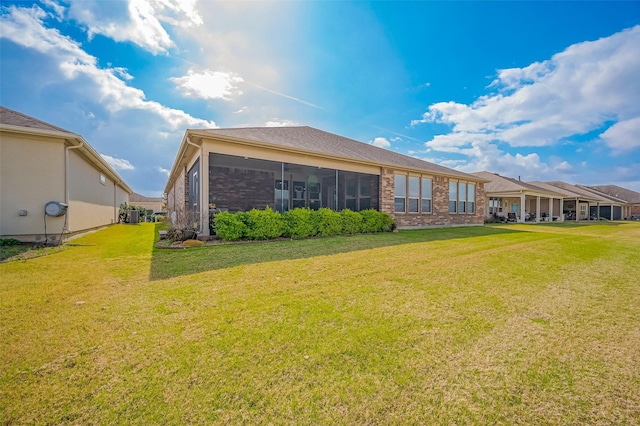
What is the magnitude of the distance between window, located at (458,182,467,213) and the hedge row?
838 cm

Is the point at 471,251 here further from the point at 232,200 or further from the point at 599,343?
the point at 232,200

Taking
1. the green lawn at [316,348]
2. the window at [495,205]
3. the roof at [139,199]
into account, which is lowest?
the green lawn at [316,348]

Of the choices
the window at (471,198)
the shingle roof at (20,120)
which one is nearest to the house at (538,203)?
the window at (471,198)

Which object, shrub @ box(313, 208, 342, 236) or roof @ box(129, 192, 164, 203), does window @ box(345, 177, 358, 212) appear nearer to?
shrub @ box(313, 208, 342, 236)

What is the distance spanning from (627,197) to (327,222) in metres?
62.1

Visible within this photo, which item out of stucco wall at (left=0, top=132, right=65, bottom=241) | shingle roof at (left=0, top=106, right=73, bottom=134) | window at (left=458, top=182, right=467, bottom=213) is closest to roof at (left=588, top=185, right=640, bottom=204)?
window at (left=458, top=182, right=467, bottom=213)

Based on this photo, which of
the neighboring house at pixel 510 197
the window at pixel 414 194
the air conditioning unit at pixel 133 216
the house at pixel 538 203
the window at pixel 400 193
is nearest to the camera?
the window at pixel 400 193

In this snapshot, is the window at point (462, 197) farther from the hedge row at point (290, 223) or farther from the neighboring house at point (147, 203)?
the neighboring house at point (147, 203)

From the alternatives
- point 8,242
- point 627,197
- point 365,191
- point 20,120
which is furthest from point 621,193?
point 8,242

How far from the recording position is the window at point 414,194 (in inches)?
575

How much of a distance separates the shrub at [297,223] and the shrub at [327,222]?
0.48 meters

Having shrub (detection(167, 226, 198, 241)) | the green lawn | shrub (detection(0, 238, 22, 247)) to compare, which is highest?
shrub (detection(167, 226, 198, 241))

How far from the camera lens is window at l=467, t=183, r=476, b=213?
17844mm

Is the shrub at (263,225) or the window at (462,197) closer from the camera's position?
the shrub at (263,225)
